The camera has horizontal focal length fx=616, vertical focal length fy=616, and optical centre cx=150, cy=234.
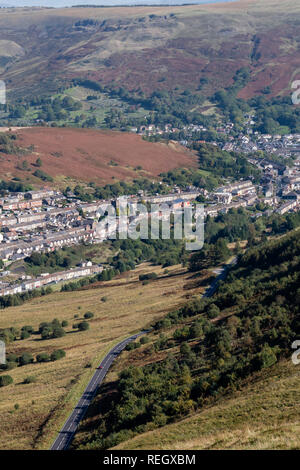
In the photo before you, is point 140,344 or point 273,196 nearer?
point 140,344

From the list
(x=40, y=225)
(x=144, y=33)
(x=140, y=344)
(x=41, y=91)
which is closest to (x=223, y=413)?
(x=140, y=344)

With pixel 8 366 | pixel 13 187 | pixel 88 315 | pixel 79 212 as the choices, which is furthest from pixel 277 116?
pixel 8 366

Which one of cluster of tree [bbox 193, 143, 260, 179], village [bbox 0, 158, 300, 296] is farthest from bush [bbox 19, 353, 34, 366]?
cluster of tree [bbox 193, 143, 260, 179]

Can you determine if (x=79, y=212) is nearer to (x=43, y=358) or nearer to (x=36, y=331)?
(x=36, y=331)

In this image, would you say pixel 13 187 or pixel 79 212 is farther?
pixel 13 187

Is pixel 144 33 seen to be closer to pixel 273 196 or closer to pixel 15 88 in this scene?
pixel 15 88

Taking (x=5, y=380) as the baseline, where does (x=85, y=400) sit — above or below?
above
